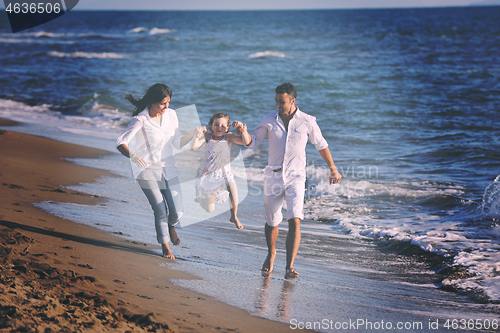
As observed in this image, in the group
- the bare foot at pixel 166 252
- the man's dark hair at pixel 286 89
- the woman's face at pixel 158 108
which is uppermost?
the man's dark hair at pixel 286 89

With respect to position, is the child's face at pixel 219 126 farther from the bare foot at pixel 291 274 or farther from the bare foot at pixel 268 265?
the bare foot at pixel 291 274

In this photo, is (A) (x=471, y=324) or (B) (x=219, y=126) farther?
(B) (x=219, y=126)

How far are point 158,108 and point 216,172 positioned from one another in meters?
0.91

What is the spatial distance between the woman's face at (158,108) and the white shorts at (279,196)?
127 centimetres

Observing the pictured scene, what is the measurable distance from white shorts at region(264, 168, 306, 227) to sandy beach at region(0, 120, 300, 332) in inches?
43.9

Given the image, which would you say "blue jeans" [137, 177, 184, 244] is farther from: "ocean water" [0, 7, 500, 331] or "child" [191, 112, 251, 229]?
"ocean water" [0, 7, 500, 331]

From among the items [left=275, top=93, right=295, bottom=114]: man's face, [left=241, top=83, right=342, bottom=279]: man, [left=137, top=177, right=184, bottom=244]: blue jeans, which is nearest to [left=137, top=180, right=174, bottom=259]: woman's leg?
[left=137, top=177, right=184, bottom=244]: blue jeans

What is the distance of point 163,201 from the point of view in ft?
15.9

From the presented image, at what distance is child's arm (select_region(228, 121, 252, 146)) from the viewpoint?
440 centimetres

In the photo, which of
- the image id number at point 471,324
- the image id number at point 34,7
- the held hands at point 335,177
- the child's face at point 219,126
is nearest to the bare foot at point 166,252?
the child's face at point 219,126

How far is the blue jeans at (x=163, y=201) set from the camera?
4.71 m

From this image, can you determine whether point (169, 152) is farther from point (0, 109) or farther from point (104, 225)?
point (0, 109)
